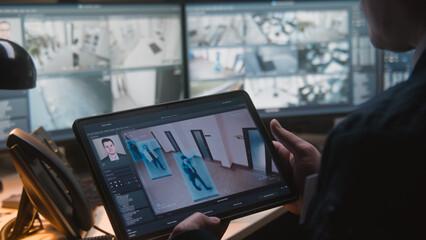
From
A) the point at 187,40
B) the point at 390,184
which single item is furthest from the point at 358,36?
the point at 390,184

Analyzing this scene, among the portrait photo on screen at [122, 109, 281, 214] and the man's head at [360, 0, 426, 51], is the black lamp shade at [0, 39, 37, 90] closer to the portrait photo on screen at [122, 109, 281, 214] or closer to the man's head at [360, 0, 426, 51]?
the portrait photo on screen at [122, 109, 281, 214]

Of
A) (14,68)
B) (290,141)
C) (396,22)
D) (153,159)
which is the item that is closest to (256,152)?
(290,141)

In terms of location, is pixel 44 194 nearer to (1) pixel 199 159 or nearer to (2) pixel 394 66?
(1) pixel 199 159

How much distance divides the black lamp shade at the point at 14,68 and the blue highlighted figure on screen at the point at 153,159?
0.96 ft

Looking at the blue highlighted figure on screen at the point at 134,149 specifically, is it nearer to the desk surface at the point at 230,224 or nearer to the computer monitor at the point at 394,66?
the desk surface at the point at 230,224

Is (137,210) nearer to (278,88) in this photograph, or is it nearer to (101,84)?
(101,84)

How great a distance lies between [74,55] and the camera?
1372 mm

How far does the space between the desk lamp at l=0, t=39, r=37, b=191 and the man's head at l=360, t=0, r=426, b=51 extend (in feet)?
2.20

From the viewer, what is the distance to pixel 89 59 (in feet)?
4.58

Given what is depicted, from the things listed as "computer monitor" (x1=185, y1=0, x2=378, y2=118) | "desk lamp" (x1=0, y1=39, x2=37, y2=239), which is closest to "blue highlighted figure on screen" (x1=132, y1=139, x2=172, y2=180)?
"desk lamp" (x1=0, y1=39, x2=37, y2=239)

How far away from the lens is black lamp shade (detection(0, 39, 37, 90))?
36.0 inches

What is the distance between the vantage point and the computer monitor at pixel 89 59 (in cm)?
131

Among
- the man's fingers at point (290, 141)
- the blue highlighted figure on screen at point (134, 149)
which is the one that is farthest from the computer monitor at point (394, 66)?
the blue highlighted figure on screen at point (134, 149)

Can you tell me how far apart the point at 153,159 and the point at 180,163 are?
5 cm
